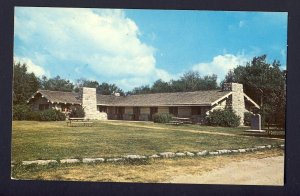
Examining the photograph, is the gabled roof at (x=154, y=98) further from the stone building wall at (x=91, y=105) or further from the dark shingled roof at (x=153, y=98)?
the stone building wall at (x=91, y=105)

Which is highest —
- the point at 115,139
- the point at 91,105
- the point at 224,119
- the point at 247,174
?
the point at 91,105

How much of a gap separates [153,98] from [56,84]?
2.42 metres

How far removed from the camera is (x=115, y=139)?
10.7 metres

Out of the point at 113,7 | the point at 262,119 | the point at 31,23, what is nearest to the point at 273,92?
the point at 262,119

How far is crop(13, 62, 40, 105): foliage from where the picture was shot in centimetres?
1014

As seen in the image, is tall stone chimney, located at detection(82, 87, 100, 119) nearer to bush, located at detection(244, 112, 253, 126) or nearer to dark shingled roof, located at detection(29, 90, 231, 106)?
dark shingled roof, located at detection(29, 90, 231, 106)

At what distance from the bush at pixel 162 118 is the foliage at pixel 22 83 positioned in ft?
9.96

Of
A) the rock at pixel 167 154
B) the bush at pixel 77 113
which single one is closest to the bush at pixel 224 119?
the rock at pixel 167 154

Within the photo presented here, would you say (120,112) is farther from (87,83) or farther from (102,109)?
(87,83)

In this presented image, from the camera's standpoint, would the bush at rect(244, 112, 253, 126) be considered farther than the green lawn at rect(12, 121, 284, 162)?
Yes

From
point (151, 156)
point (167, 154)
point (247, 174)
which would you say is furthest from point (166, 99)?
point (247, 174)

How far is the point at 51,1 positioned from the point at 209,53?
383cm

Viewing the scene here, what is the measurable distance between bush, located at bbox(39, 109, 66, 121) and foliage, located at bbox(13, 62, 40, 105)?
636 millimetres

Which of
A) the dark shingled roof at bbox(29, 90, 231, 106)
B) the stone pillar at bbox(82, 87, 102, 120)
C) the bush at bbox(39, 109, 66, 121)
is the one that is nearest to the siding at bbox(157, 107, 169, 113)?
the dark shingled roof at bbox(29, 90, 231, 106)
